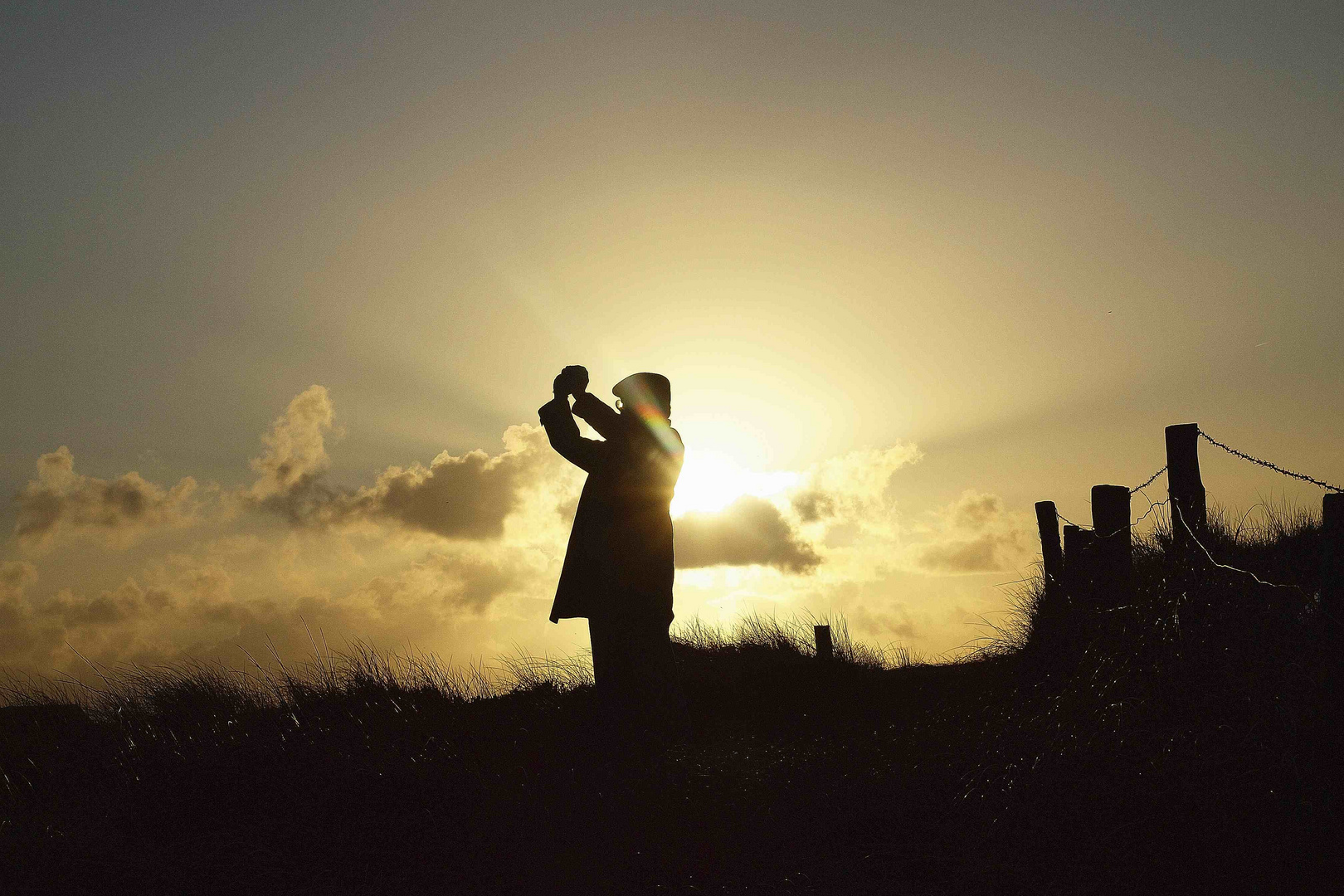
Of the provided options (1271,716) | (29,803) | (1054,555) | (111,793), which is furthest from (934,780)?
(1054,555)

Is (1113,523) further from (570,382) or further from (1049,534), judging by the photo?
(570,382)

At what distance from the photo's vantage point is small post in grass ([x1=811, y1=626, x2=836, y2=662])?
38.7 feet

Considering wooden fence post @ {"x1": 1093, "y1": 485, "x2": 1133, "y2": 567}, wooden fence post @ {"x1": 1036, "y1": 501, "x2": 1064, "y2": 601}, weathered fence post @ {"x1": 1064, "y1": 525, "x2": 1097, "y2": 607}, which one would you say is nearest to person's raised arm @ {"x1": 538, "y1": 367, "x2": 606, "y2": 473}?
weathered fence post @ {"x1": 1064, "y1": 525, "x2": 1097, "y2": 607}

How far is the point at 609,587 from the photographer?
5871mm

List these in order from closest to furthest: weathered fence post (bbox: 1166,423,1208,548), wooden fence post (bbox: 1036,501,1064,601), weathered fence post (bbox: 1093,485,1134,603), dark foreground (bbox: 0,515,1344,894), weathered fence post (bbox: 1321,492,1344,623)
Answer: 1. weathered fence post (bbox: 1321,492,1344,623)
2. dark foreground (bbox: 0,515,1344,894)
3. weathered fence post (bbox: 1093,485,1134,603)
4. weathered fence post (bbox: 1166,423,1208,548)
5. wooden fence post (bbox: 1036,501,1064,601)

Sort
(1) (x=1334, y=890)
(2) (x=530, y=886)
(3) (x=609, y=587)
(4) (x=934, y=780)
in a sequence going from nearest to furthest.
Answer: (1) (x=1334, y=890) < (2) (x=530, y=886) < (4) (x=934, y=780) < (3) (x=609, y=587)

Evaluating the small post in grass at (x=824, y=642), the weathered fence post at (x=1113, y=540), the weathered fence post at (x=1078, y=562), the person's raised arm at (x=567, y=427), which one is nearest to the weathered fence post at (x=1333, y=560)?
the weathered fence post at (x=1113, y=540)

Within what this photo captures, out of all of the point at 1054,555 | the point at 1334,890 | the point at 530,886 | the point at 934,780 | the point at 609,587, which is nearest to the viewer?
the point at 1334,890

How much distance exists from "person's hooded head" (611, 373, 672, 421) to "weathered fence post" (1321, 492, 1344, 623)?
3.67 meters

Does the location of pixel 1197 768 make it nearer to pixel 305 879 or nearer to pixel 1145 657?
pixel 1145 657

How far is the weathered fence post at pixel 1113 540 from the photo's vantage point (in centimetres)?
691

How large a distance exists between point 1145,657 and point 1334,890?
1.73 m

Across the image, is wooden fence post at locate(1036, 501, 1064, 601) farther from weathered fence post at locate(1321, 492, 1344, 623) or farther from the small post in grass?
weathered fence post at locate(1321, 492, 1344, 623)

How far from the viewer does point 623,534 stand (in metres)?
5.94
